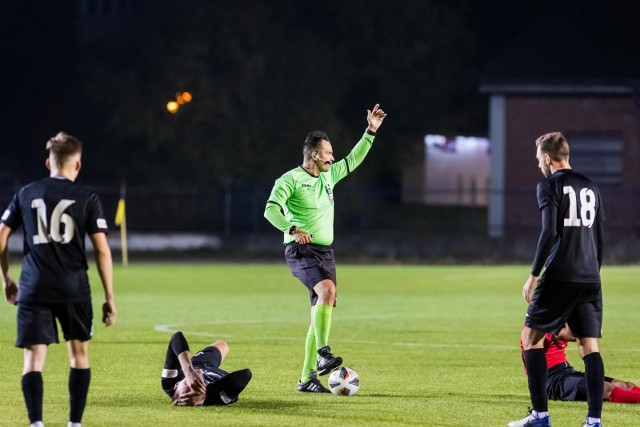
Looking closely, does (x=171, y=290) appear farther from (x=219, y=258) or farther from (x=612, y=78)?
(x=612, y=78)

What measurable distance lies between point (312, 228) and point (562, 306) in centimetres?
335

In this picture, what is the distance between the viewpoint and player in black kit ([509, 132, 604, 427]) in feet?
31.5

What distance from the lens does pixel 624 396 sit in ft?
36.8

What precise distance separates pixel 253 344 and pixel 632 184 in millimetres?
30184

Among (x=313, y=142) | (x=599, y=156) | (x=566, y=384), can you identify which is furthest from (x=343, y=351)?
(x=599, y=156)

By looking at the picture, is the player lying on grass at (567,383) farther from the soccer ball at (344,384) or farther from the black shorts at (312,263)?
the black shorts at (312,263)

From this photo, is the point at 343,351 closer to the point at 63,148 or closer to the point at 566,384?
the point at 566,384

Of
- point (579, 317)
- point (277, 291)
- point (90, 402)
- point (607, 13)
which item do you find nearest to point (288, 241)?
point (90, 402)

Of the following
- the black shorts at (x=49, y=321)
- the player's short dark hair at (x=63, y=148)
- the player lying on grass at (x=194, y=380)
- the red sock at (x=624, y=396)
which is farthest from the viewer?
the red sock at (x=624, y=396)

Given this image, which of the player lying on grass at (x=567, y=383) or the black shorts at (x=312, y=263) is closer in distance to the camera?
the player lying on grass at (x=567, y=383)

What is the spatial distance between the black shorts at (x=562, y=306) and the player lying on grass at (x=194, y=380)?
7.68 feet

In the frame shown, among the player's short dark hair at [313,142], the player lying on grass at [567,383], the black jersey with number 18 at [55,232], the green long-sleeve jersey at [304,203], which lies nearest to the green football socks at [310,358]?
the green long-sleeve jersey at [304,203]

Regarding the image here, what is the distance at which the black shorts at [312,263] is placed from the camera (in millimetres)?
12305

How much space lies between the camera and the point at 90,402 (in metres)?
11.0
